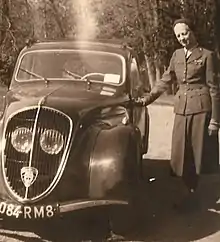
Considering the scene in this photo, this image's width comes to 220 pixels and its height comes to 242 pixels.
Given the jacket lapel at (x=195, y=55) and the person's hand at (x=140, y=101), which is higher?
the jacket lapel at (x=195, y=55)

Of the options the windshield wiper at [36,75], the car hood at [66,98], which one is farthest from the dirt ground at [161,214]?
the windshield wiper at [36,75]

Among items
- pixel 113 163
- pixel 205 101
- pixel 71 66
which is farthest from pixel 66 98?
pixel 205 101

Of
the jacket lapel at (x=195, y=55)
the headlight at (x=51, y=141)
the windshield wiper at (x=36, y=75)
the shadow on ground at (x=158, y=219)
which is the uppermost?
the jacket lapel at (x=195, y=55)

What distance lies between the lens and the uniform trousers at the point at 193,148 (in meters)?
1.26

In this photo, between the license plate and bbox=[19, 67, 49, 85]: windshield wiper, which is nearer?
the license plate

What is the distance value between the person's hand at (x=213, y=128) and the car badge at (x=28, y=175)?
1.14ft

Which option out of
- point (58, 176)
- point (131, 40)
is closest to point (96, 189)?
point (58, 176)

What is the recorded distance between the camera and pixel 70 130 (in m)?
1.25

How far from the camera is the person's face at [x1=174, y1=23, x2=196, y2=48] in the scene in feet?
4.01

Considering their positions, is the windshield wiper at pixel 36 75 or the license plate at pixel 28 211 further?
the windshield wiper at pixel 36 75

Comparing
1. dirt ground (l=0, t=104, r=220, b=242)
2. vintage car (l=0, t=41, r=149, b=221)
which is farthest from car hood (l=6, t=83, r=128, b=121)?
dirt ground (l=0, t=104, r=220, b=242)

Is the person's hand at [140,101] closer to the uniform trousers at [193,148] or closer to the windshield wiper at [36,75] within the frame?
the uniform trousers at [193,148]

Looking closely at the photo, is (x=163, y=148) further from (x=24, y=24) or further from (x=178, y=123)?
(x=24, y=24)

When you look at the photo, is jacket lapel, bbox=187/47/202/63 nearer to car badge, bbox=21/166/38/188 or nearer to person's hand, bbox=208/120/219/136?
person's hand, bbox=208/120/219/136
